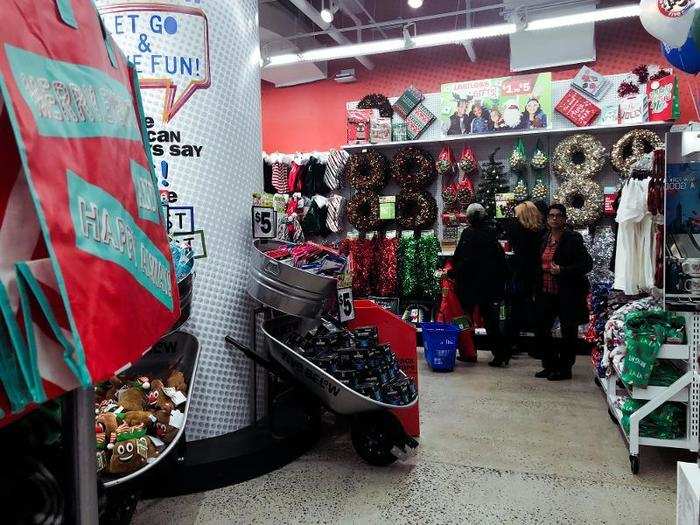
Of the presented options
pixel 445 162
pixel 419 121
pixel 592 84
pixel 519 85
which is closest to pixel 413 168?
pixel 445 162

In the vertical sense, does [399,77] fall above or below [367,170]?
above

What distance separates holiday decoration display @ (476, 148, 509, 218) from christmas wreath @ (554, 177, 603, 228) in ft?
2.30

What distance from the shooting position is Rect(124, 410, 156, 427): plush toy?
8.25 ft

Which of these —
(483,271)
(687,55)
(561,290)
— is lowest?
(561,290)

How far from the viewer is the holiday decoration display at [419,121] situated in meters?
7.52

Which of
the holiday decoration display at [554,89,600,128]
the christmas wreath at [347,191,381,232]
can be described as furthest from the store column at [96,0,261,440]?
the holiday decoration display at [554,89,600,128]

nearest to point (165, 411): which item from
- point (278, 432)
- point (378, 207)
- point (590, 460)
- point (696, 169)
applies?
point (278, 432)

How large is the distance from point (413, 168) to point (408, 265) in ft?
4.30

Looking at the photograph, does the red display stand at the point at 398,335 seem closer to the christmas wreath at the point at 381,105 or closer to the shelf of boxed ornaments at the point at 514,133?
the shelf of boxed ornaments at the point at 514,133

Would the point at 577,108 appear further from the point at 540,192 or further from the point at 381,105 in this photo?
the point at 381,105

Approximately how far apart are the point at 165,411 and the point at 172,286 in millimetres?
1765

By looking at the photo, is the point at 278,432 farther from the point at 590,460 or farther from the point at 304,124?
the point at 304,124

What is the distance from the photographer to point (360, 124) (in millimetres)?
7637

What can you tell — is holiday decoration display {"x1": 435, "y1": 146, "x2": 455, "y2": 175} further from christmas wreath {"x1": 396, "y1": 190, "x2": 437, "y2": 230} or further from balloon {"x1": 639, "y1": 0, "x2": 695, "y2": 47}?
balloon {"x1": 639, "y1": 0, "x2": 695, "y2": 47}
